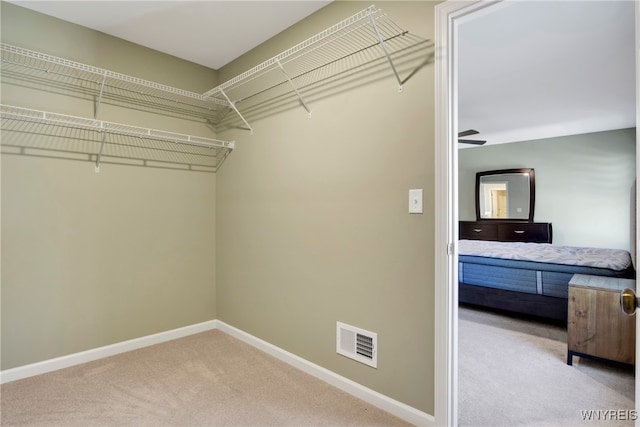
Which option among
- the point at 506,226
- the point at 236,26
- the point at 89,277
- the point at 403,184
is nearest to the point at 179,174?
the point at 89,277

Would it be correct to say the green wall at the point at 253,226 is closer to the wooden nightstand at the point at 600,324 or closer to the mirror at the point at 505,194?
the wooden nightstand at the point at 600,324

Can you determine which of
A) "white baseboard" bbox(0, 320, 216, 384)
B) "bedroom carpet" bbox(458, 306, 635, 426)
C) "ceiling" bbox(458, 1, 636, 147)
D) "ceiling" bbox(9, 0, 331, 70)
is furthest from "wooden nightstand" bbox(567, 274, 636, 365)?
"white baseboard" bbox(0, 320, 216, 384)

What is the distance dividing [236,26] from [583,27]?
2.39 metres

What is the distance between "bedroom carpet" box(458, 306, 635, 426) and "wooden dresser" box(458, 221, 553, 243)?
2841mm

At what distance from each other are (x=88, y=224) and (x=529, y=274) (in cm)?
401

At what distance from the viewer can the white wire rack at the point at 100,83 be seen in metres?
2.14

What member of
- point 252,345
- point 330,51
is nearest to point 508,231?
point 252,345

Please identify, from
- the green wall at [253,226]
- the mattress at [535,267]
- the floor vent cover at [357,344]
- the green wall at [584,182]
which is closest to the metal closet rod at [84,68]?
the green wall at [253,226]

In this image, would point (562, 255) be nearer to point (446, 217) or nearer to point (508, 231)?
point (508, 231)

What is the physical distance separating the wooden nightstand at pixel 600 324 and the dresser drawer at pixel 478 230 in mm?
3643

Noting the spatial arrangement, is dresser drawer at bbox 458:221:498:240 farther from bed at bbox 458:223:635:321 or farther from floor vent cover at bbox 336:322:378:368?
floor vent cover at bbox 336:322:378:368

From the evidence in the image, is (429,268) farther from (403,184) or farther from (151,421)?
(151,421)

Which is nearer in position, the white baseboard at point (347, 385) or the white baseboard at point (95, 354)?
the white baseboard at point (347, 385)

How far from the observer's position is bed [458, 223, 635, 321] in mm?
3174
